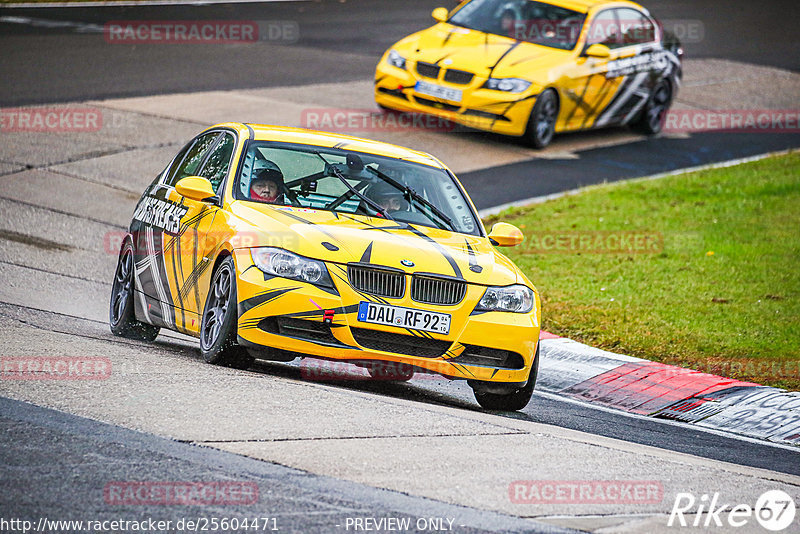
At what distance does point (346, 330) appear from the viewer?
24.7ft

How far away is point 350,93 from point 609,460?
14.3 m

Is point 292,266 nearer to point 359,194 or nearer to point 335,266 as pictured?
point 335,266

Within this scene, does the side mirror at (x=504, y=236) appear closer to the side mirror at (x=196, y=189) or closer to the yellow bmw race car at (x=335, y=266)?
the yellow bmw race car at (x=335, y=266)

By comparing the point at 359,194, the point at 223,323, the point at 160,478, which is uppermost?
the point at 359,194

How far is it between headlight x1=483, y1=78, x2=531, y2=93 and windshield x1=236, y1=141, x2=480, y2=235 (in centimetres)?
826

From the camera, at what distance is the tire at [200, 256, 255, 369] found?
764 centimetres

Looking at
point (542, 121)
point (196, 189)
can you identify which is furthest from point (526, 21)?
point (196, 189)

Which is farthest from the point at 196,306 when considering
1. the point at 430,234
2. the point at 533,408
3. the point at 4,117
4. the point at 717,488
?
the point at 4,117

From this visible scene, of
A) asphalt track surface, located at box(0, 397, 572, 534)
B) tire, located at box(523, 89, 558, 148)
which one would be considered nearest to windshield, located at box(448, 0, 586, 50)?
tire, located at box(523, 89, 558, 148)

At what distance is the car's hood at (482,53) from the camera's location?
17234 millimetres

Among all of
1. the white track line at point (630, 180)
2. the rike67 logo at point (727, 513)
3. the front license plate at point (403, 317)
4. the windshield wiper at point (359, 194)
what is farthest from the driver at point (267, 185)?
the white track line at point (630, 180)

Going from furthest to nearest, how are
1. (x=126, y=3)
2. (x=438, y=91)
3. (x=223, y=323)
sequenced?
(x=126, y=3) < (x=438, y=91) < (x=223, y=323)

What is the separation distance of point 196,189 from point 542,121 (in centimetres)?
1021

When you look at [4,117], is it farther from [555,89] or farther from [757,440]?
[757,440]
